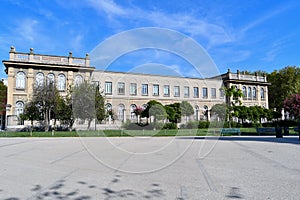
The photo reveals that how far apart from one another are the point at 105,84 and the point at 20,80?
1112 centimetres

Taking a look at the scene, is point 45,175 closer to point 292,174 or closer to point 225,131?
point 292,174

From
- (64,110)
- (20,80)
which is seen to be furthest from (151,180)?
(20,80)

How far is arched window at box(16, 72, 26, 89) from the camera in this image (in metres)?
30.6

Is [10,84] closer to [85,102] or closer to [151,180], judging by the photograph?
[85,102]

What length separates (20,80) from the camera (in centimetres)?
3073

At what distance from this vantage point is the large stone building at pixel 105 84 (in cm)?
3000

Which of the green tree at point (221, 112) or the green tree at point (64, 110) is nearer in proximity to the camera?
the green tree at point (64, 110)

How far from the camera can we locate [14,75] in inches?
A: 1193

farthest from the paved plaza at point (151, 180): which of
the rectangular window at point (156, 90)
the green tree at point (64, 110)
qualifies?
the rectangular window at point (156, 90)

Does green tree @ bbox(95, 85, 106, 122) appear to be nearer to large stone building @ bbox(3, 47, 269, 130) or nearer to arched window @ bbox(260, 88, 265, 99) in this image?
large stone building @ bbox(3, 47, 269, 130)

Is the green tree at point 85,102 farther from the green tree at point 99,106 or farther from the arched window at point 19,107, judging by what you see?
the arched window at point 19,107

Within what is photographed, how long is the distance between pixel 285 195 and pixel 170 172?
8.66ft

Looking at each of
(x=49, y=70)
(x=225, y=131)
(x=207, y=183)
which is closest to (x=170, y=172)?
(x=207, y=183)

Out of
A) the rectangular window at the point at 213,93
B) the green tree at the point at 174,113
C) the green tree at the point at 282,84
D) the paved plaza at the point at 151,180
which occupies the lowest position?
the paved plaza at the point at 151,180
